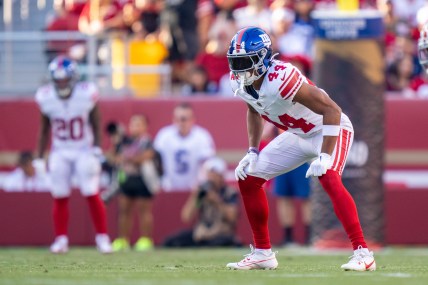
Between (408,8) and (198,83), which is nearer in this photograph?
(198,83)

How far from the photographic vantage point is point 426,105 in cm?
1480

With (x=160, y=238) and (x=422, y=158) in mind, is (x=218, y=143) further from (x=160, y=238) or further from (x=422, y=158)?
(x=422, y=158)

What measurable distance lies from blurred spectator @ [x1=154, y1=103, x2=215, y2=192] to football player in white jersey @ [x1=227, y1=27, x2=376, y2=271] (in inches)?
227

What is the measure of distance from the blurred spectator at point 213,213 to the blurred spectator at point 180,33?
264cm

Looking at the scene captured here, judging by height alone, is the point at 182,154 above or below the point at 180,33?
below

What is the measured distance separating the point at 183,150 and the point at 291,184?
1588 mm

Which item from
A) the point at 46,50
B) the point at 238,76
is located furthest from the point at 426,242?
the point at 238,76

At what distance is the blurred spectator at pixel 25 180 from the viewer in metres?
14.7

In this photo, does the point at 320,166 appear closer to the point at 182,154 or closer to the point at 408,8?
the point at 182,154

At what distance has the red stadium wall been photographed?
1441 centimetres

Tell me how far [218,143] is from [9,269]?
6.82 metres

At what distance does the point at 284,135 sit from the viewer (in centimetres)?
853

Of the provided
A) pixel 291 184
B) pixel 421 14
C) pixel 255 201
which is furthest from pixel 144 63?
pixel 255 201

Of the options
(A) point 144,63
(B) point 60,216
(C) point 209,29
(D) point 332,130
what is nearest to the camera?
(D) point 332,130
